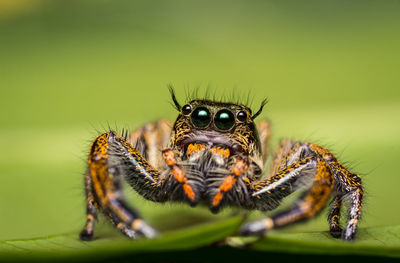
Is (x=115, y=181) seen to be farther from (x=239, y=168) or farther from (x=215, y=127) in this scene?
(x=215, y=127)

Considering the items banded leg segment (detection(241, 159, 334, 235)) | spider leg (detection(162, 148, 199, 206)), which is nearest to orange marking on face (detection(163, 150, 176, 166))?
spider leg (detection(162, 148, 199, 206))

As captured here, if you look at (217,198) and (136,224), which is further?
(217,198)

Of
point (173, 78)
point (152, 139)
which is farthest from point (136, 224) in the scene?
point (173, 78)

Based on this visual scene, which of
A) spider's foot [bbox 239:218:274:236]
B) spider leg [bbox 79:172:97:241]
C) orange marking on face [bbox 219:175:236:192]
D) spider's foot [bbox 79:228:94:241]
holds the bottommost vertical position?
spider's foot [bbox 79:228:94:241]

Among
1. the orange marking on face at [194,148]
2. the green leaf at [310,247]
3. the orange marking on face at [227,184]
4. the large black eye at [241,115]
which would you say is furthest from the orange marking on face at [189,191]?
the green leaf at [310,247]

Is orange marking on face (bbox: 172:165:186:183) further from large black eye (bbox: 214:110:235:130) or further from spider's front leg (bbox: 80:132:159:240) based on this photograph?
large black eye (bbox: 214:110:235:130)

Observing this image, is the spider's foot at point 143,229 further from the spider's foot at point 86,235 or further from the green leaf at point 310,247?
the spider's foot at point 86,235

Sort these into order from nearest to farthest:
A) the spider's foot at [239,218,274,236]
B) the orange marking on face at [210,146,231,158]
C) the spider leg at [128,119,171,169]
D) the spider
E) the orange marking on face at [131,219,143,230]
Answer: the spider's foot at [239,218,274,236] < the orange marking on face at [131,219,143,230] < the spider < the orange marking on face at [210,146,231,158] < the spider leg at [128,119,171,169]
